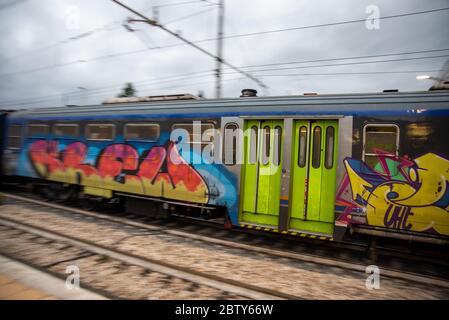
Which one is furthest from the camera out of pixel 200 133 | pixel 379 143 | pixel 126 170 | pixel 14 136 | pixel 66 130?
pixel 14 136

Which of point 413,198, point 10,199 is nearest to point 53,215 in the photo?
point 10,199

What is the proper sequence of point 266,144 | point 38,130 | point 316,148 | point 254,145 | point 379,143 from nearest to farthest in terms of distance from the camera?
point 379,143 → point 316,148 → point 266,144 → point 254,145 → point 38,130

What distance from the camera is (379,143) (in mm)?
6328

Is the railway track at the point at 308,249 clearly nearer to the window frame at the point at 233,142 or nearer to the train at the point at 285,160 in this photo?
the train at the point at 285,160

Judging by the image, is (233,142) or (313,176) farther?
(233,142)

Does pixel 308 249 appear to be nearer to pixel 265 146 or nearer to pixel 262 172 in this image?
pixel 262 172

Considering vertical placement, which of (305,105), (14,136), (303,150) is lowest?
(303,150)

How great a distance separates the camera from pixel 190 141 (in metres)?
8.27

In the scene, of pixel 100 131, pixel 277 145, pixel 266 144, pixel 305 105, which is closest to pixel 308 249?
pixel 277 145

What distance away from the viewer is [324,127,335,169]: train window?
6.77 m

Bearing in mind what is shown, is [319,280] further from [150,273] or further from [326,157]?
[150,273]

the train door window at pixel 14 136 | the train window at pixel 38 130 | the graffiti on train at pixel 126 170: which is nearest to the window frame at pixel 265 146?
the graffiti on train at pixel 126 170

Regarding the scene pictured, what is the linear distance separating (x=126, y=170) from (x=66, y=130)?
3.45 metres
